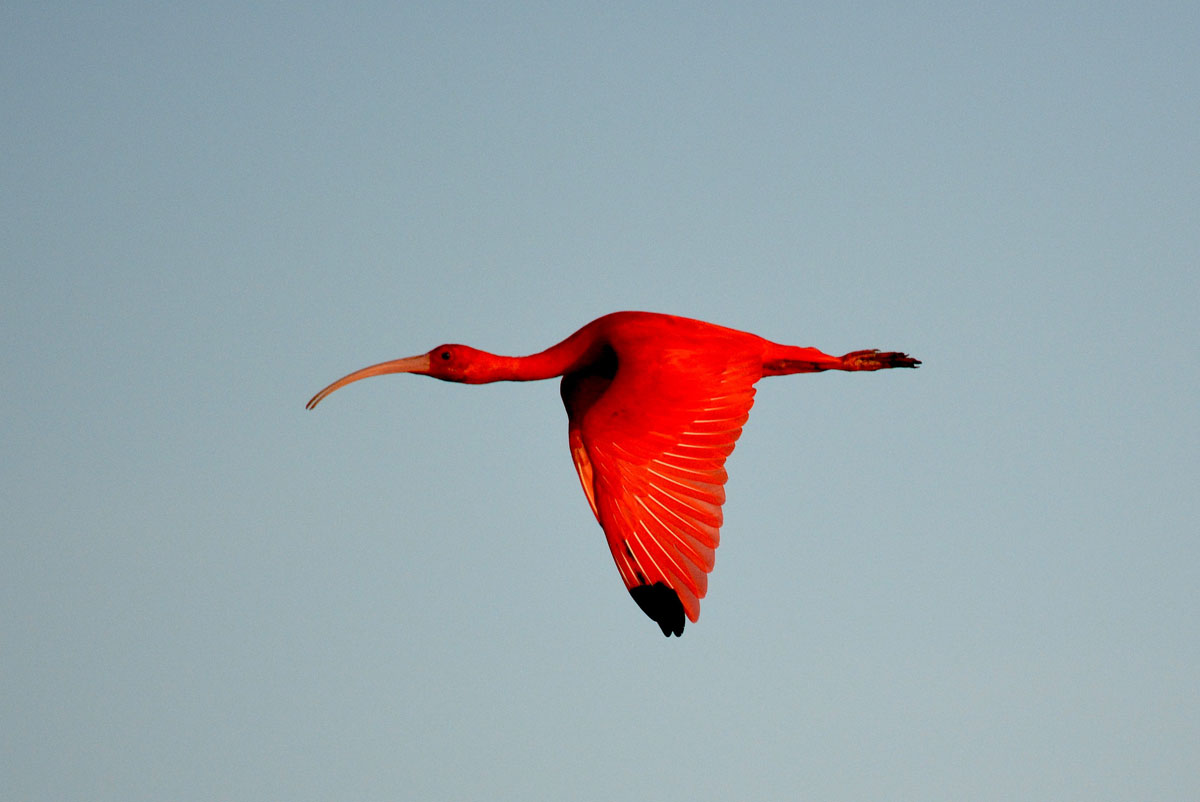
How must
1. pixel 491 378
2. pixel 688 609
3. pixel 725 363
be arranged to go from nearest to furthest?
pixel 688 609, pixel 725 363, pixel 491 378

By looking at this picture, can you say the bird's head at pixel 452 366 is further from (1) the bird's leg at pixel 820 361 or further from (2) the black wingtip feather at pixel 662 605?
(2) the black wingtip feather at pixel 662 605

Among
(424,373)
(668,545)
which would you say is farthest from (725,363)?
(424,373)

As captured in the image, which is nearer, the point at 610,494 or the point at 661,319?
the point at 610,494

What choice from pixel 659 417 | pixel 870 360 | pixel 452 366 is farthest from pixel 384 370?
pixel 870 360

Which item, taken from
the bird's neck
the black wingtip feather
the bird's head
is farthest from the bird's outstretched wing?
the bird's head

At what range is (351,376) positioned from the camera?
2377 cm

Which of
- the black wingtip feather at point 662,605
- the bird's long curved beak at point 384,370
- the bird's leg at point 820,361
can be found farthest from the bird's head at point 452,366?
the black wingtip feather at point 662,605

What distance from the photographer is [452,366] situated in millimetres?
23531

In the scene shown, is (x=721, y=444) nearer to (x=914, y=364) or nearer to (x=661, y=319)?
(x=661, y=319)

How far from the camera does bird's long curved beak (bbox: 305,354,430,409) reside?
2369 cm

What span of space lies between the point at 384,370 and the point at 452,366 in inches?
34.7

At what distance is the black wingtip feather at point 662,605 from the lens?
66.6ft

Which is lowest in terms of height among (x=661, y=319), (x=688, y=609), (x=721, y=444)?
(x=688, y=609)

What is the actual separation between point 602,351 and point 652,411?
167 cm
